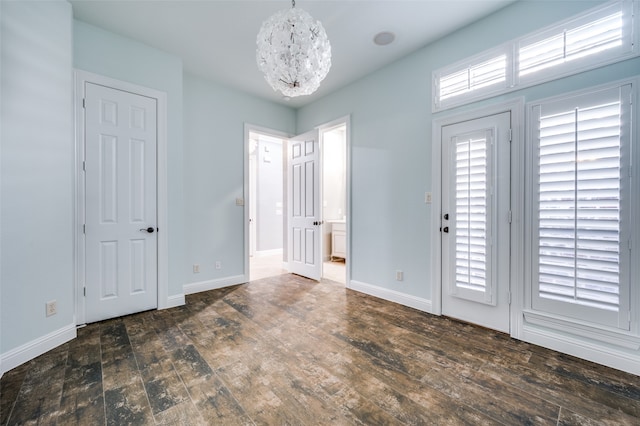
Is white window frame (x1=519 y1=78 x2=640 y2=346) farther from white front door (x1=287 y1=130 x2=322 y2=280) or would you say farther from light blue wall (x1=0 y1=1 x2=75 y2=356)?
light blue wall (x1=0 y1=1 x2=75 y2=356)

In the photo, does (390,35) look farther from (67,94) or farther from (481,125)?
(67,94)

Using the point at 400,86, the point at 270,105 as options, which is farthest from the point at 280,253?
the point at 400,86

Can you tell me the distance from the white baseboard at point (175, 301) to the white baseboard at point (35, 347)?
0.86 meters

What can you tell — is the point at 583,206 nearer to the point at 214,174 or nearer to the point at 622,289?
the point at 622,289

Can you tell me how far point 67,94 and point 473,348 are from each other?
13.6ft

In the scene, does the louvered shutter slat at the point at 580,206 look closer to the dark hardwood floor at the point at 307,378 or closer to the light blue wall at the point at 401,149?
the light blue wall at the point at 401,149

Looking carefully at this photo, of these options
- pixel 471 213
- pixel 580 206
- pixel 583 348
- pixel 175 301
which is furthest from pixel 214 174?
pixel 583 348

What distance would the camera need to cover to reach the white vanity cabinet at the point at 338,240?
6.02 metres

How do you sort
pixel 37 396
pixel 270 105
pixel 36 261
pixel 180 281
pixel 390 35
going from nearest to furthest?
pixel 37 396
pixel 36 261
pixel 390 35
pixel 180 281
pixel 270 105

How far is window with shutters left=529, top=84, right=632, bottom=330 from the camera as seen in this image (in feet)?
6.45

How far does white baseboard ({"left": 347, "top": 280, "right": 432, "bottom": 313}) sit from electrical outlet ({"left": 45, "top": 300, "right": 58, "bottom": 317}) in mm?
3111

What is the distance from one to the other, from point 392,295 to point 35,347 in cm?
337

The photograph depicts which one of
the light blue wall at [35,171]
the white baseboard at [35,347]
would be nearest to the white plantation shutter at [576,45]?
the light blue wall at [35,171]

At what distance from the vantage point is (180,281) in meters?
3.31
